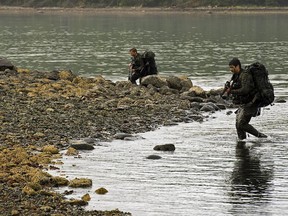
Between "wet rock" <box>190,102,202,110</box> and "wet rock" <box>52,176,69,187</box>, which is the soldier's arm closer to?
"wet rock" <box>52,176,69,187</box>

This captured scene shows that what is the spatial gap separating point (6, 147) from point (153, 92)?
35.0 feet

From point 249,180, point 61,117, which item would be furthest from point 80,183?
point 61,117

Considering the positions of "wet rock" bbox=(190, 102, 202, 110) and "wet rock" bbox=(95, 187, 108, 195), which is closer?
"wet rock" bbox=(95, 187, 108, 195)

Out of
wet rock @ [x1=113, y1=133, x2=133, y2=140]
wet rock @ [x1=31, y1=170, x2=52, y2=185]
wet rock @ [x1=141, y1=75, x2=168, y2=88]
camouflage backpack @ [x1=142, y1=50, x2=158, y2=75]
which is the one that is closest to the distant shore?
camouflage backpack @ [x1=142, y1=50, x2=158, y2=75]

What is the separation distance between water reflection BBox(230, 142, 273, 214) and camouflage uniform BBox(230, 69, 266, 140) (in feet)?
2.28

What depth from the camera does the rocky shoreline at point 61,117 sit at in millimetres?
13602

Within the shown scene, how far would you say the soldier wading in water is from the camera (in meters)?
17.8

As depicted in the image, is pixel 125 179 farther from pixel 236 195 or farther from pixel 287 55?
pixel 287 55

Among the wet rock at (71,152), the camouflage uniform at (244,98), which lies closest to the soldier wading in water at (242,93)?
the camouflage uniform at (244,98)

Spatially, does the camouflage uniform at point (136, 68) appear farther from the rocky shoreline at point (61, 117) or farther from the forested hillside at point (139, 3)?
the forested hillside at point (139, 3)

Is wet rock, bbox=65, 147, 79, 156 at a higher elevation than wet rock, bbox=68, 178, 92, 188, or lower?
lower

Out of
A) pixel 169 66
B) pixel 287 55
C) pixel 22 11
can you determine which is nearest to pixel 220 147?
pixel 169 66

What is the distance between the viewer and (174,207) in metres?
13.2

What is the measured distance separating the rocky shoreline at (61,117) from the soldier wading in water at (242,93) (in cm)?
284
